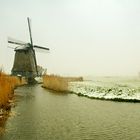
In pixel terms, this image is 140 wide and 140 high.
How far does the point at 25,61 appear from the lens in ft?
200

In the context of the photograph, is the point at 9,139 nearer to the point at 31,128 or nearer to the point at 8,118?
the point at 31,128

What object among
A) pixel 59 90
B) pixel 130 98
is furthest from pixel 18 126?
pixel 59 90

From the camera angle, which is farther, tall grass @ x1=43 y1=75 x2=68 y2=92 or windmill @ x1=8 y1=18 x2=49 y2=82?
windmill @ x1=8 y1=18 x2=49 y2=82

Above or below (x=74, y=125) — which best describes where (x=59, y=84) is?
above

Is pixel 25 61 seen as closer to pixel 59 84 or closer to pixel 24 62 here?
pixel 24 62

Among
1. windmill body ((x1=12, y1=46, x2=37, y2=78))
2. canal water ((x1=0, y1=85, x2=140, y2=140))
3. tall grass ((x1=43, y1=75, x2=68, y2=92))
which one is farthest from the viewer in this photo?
windmill body ((x1=12, y1=46, x2=37, y2=78))

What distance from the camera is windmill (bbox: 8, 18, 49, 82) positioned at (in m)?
61.0

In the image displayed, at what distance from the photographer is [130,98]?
22938 millimetres

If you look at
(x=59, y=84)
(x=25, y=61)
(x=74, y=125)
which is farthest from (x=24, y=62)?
(x=74, y=125)

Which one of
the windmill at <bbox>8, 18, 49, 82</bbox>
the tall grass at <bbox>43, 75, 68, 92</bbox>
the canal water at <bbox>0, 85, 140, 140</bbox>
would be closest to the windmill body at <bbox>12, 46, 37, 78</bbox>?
the windmill at <bbox>8, 18, 49, 82</bbox>

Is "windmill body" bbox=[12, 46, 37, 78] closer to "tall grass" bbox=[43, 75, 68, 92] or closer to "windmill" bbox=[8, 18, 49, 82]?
"windmill" bbox=[8, 18, 49, 82]

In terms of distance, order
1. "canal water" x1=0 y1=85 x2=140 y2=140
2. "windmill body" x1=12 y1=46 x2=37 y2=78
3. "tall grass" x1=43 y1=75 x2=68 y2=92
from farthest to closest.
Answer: "windmill body" x1=12 y1=46 x2=37 y2=78
"tall grass" x1=43 y1=75 x2=68 y2=92
"canal water" x1=0 y1=85 x2=140 y2=140

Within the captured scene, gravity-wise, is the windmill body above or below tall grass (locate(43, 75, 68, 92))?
above

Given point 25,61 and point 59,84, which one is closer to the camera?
point 59,84
